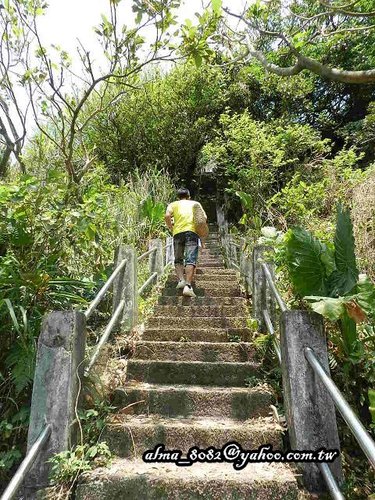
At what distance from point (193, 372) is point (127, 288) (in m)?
1.23

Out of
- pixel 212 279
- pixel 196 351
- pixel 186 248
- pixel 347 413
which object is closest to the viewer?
pixel 347 413

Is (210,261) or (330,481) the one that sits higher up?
(210,261)

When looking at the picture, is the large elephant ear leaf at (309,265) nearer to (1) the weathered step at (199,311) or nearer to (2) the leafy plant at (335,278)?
(2) the leafy plant at (335,278)

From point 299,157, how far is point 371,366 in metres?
7.98

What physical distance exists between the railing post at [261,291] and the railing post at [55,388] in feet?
6.36

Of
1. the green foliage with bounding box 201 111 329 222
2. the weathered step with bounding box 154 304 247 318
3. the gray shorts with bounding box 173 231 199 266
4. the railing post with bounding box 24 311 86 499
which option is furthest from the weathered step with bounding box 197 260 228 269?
the railing post with bounding box 24 311 86 499

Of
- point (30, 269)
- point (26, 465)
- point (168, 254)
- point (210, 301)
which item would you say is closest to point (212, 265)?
point (168, 254)

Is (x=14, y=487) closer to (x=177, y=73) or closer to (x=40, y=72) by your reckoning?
(x=40, y=72)

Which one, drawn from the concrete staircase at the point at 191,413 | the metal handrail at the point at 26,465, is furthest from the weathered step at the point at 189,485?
the metal handrail at the point at 26,465

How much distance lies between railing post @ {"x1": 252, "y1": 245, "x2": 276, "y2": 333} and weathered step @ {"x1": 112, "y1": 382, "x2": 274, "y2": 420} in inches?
36.0

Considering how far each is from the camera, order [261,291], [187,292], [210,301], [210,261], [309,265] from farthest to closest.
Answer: [210,261] → [210,301] → [187,292] → [261,291] → [309,265]

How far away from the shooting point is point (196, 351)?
370 centimetres

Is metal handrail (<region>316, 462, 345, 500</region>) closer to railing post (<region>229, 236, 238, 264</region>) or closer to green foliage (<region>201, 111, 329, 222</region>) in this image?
railing post (<region>229, 236, 238, 264</region>)

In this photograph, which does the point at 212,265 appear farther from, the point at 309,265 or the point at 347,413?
the point at 347,413
